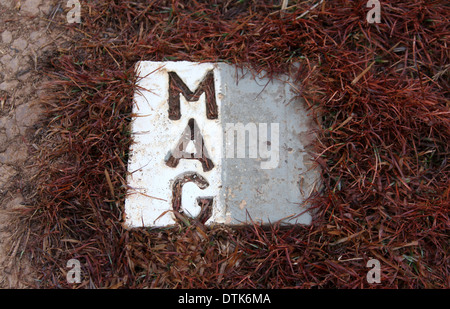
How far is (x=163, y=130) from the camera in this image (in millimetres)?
1890

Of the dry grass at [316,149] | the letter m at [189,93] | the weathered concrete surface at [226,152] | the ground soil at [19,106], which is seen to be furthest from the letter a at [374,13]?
the ground soil at [19,106]

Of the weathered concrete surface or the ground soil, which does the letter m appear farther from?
the ground soil

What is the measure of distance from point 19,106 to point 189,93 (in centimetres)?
102

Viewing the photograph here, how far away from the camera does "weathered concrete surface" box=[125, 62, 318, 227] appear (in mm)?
1833

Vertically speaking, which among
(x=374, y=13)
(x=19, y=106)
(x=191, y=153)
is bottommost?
(x=191, y=153)

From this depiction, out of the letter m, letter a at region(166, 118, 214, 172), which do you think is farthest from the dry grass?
letter a at region(166, 118, 214, 172)

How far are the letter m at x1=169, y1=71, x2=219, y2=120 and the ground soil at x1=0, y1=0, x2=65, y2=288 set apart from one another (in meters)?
0.79

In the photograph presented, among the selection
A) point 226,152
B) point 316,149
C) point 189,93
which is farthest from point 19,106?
point 316,149

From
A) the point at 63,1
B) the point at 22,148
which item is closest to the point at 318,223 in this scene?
the point at 22,148

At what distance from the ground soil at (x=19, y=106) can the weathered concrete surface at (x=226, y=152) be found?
0.63 metres

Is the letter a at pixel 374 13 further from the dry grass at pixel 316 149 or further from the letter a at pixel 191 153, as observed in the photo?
the letter a at pixel 191 153

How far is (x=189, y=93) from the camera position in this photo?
6.40 feet

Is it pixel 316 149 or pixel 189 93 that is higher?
pixel 189 93

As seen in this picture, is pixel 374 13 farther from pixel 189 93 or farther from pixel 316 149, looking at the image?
pixel 189 93
